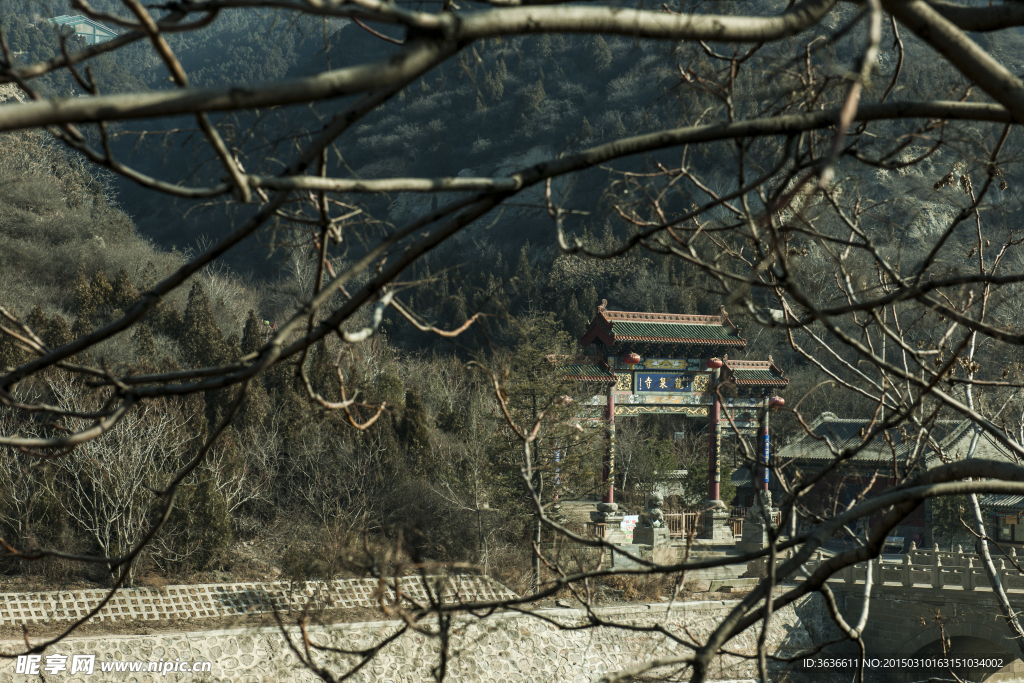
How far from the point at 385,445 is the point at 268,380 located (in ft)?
11.5

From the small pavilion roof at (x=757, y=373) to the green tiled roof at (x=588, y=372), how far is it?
10.1 ft

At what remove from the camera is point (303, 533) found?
14.8 metres

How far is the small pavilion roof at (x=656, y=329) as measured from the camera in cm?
1817

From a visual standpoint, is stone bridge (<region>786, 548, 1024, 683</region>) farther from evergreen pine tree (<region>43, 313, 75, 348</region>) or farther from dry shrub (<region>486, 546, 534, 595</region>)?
evergreen pine tree (<region>43, 313, 75, 348</region>)

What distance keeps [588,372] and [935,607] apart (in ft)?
25.9

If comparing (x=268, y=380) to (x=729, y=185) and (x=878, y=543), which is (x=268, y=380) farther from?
(x=729, y=185)

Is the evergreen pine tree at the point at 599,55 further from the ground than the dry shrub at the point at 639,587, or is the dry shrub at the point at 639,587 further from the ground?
the evergreen pine tree at the point at 599,55

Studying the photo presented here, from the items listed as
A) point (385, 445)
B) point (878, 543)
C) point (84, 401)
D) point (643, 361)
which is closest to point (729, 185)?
point (643, 361)

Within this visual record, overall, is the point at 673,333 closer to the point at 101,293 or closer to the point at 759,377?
the point at 759,377

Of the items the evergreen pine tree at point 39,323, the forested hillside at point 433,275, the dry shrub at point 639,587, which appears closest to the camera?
the forested hillside at point 433,275

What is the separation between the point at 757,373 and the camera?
19656 millimetres

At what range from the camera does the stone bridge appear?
1368cm

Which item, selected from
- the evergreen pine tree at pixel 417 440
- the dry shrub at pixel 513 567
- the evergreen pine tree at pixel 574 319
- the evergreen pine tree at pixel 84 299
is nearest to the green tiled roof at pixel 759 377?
the dry shrub at pixel 513 567

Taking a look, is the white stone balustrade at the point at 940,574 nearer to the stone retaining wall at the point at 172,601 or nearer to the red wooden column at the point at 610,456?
the red wooden column at the point at 610,456
